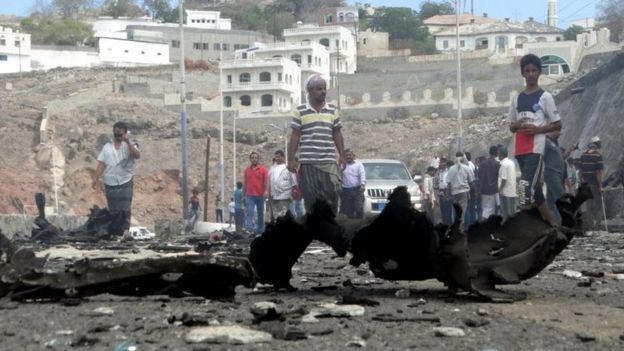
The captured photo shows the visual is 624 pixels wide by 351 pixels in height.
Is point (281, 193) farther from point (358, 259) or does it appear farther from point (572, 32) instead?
point (572, 32)

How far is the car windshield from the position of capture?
2556 cm

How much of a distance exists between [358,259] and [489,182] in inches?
541

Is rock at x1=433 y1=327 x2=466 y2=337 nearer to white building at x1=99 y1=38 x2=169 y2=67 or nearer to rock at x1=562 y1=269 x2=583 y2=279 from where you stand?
rock at x1=562 y1=269 x2=583 y2=279

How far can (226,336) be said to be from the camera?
555 cm

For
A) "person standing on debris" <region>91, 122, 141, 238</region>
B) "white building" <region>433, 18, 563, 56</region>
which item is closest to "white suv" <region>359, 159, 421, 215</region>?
"person standing on debris" <region>91, 122, 141, 238</region>

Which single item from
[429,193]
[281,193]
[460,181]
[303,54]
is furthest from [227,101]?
[281,193]

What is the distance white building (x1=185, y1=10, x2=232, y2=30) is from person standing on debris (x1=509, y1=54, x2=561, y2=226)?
161093 mm

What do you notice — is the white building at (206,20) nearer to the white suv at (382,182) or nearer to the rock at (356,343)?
the white suv at (382,182)

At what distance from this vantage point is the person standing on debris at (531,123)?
10.8 m

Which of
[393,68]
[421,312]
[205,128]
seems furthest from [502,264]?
[393,68]

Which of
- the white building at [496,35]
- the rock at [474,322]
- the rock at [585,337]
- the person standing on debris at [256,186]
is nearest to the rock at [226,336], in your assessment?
the rock at [474,322]

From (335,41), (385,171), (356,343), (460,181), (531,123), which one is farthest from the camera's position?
(335,41)

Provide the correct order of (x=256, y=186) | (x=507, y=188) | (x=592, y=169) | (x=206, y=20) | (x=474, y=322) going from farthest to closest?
1. (x=206, y=20)
2. (x=256, y=186)
3. (x=507, y=188)
4. (x=592, y=169)
5. (x=474, y=322)

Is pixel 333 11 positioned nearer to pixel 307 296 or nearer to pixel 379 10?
pixel 379 10
